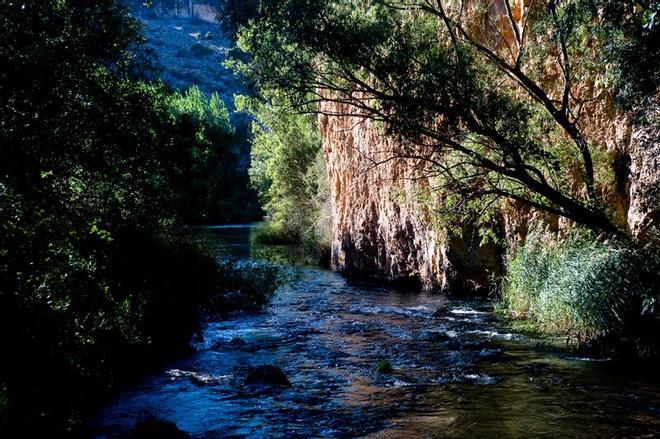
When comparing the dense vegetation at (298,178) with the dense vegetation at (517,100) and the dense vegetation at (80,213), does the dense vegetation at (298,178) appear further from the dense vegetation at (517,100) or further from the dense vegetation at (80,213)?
the dense vegetation at (80,213)

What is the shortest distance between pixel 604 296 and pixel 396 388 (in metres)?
4.45

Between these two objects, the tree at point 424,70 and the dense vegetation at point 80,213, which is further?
the tree at point 424,70

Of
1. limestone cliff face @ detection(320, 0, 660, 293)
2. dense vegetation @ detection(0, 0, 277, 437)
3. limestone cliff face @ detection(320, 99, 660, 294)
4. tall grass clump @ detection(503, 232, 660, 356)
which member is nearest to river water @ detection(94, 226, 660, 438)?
tall grass clump @ detection(503, 232, 660, 356)

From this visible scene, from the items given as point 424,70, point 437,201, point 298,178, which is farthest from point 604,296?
point 298,178

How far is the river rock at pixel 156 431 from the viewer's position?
735 cm

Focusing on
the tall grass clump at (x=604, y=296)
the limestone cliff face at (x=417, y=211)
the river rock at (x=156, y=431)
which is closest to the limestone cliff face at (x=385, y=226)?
the limestone cliff face at (x=417, y=211)

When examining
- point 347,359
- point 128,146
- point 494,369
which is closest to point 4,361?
point 128,146

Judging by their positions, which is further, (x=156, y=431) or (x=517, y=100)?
(x=517, y=100)

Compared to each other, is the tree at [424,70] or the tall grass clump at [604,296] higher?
the tree at [424,70]

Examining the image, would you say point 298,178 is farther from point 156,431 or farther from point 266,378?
point 156,431

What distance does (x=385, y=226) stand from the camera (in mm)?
24734

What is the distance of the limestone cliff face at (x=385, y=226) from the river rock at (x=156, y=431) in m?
9.34

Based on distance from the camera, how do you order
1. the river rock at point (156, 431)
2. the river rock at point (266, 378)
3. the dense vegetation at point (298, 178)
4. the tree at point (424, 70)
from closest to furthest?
the river rock at point (156, 431), the river rock at point (266, 378), the tree at point (424, 70), the dense vegetation at point (298, 178)

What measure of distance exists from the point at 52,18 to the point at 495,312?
13.6m
